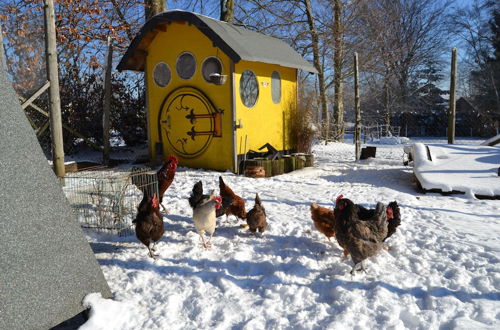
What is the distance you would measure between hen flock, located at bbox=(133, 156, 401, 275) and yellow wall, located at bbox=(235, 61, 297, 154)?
4.99 m

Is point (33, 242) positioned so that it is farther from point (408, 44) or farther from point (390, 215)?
point (408, 44)

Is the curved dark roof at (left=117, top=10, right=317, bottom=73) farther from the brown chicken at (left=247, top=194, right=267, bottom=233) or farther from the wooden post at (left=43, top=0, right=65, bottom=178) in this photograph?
the brown chicken at (left=247, top=194, right=267, bottom=233)

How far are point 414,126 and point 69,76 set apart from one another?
28154 millimetres

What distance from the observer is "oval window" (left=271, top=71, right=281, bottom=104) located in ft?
37.7

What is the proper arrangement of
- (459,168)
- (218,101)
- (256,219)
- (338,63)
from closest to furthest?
(256,219) → (459,168) → (218,101) → (338,63)

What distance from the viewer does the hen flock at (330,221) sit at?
3947 mm

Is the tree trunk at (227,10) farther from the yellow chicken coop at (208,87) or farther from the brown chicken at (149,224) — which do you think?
the brown chicken at (149,224)

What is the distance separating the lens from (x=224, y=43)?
921cm

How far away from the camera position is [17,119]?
305 centimetres

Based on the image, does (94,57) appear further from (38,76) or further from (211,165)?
(211,165)

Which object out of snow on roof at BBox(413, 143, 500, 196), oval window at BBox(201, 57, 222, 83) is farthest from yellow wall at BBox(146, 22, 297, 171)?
snow on roof at BBox(413, 143, 500, 196)

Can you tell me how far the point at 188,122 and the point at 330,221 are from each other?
6.85 metres

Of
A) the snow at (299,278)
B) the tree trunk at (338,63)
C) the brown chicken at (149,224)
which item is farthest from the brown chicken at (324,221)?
the tree trunk at (338,63)

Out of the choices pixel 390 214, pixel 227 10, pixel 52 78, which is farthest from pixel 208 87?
pixel 227 10
